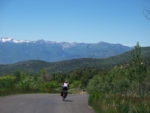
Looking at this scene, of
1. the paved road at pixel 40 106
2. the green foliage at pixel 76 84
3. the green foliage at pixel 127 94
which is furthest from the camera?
the green foliage at pixel 76 84

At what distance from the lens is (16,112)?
582 inches

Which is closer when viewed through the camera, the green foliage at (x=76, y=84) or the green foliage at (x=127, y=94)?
the green foliage at (x=127, y=94)

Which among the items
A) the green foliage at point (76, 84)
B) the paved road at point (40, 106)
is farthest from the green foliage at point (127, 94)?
the green foliage at point (76, 84)

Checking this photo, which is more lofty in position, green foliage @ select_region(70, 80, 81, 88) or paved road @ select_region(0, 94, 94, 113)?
paved road @ select_region(0, 94, 94, 113)

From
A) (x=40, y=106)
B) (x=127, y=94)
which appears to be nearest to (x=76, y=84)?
(x=127, y=94)

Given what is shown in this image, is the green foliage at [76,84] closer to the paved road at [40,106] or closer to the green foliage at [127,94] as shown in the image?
the green foliage at [127,94]

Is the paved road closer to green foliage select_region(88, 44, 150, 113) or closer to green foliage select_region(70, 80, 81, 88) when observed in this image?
green foliage select_region(88, 44, 150, 113)

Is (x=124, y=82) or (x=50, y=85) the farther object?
(x=50, y=85)

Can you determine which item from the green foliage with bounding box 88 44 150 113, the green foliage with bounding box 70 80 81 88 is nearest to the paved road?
the green foliage with bounding box 88 44 150 113

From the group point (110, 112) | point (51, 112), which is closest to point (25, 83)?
point (51, 112)

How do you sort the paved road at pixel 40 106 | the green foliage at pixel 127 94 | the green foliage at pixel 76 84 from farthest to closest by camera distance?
the green foliage at pixel 76 84 → the paved road at pixel 40 106 → the green foliage at pixel 127 94

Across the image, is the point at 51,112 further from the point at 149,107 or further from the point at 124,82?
the point at 124,82

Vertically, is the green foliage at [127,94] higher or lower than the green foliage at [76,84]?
higher

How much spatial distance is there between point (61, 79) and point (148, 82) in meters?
89.3
